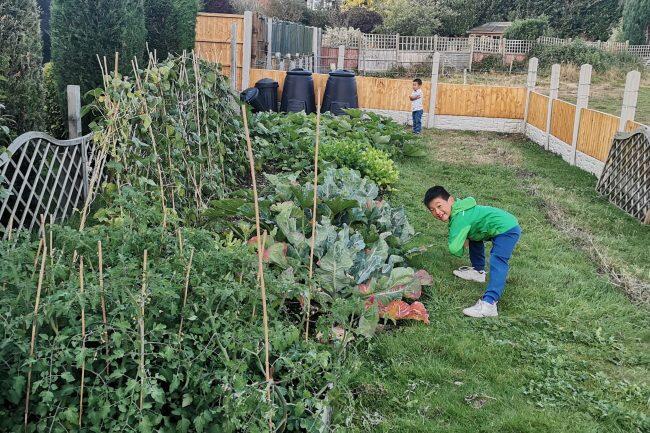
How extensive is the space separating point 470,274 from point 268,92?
31.1 ft

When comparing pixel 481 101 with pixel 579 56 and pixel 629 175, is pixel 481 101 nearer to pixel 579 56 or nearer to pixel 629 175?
pixel 629 175

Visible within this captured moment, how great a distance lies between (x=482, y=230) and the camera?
185 inches

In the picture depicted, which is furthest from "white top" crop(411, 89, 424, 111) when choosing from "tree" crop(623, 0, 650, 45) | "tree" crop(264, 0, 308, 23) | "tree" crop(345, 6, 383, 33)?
"tree" crop(623, 0, 650, 45)

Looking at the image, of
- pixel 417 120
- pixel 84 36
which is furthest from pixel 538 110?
pixel 84 36

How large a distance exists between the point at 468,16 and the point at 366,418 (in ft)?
133

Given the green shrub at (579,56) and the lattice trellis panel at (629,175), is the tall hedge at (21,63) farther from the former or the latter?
the green shrub at (579,56)

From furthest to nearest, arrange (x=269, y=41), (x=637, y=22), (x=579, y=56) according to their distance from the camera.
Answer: (x=637, y=22) < (x=579, y=56) < (x=269, y=41)

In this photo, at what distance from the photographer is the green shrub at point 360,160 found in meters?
7.86

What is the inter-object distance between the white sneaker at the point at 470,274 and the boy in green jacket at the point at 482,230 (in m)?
0.53

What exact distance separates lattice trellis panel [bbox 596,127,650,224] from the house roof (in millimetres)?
31593

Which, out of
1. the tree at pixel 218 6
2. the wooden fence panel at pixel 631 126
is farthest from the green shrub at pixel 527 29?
the wooden fence panel at pixel 631 126

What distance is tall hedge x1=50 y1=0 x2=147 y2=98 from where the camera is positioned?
23.4 ft

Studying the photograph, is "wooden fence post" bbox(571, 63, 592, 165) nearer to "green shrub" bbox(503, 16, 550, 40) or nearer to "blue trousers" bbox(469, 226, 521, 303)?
"blue trousers" bbox(469, 226, 521, 303)

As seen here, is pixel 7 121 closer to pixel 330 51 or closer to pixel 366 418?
pixel 366 418
